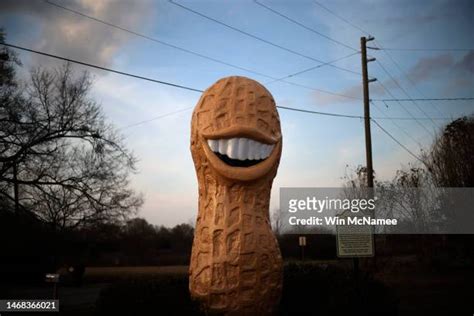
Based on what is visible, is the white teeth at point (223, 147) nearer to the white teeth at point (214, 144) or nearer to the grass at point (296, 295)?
the white teeth at point (214, 144)

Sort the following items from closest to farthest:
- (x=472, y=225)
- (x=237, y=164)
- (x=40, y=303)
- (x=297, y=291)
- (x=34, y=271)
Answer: (x=237, y=164) < (x=297, y=291) < (x=40, y=303) < (x=34, y=271) < (x=472, y=225)

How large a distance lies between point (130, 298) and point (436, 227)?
1883 cm

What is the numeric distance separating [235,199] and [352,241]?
428 centimetres

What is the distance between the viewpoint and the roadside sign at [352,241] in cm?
1028

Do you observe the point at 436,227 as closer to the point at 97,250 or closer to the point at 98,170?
the point at 98,170

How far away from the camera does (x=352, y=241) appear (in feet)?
34.0

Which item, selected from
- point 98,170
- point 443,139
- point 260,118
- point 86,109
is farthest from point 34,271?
point 443,139

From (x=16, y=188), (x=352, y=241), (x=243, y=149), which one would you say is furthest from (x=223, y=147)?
(x=16, y=188)

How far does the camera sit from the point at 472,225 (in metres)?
21.2

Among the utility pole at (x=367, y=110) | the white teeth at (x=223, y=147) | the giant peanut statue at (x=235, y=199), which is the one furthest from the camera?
the utility pole at (x=367, y=110)

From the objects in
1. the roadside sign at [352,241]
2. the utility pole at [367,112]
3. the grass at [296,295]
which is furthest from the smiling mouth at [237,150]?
the utility pole at [367,112]

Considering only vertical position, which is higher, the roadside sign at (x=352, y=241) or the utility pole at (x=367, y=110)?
the utility pole at (x=367, y=110)

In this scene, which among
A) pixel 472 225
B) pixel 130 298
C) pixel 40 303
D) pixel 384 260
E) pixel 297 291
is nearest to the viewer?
pixel 130 298

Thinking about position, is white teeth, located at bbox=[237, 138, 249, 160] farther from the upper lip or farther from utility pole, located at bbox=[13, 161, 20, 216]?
utility pole, located at bbox=[13, 161, 20, 216]
